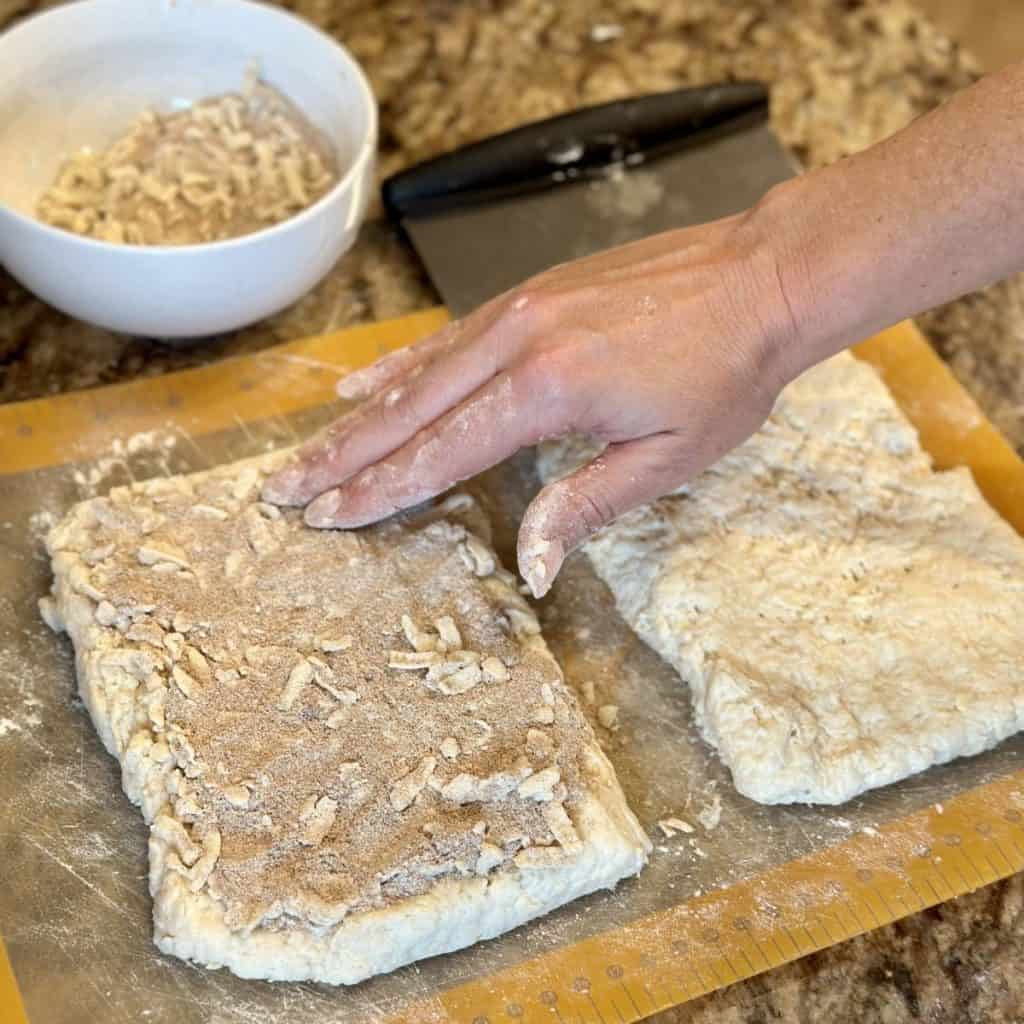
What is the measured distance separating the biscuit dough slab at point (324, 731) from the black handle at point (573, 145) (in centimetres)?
63

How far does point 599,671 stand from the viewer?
1501 mm

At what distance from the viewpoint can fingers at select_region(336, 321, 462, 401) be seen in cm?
155

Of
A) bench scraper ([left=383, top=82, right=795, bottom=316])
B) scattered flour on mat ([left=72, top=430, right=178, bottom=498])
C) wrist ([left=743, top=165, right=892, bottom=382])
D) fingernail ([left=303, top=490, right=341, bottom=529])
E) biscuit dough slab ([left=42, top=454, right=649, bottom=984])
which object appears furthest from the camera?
bench scraper ([left=383, top=82, right=795, bottom=316])

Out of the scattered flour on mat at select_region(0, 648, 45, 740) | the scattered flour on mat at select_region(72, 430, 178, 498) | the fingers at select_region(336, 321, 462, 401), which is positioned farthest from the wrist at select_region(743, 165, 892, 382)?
the scattered flour on mat at select_region(0, 648, 45, 740)

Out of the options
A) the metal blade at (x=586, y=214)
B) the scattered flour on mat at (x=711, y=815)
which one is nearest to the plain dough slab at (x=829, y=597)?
the scattered flour on mat at (x=711, y=815)

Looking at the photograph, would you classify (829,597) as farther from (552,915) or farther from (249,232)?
(249,232)

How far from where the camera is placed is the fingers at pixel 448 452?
1.38 m

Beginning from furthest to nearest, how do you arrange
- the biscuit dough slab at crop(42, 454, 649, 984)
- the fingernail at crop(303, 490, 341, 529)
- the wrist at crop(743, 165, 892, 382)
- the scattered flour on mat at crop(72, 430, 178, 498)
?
the scattered flour on mat at crop(72, 430, 178, 498) < the fingernail at crop(303, 490, 341, 529) < the wrist at crop(743, 165, 892, 382) < the biscuit dough slab at crop(42, 454, 649, 984)

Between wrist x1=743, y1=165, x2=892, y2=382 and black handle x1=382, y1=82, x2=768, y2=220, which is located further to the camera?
black handle x1=382, y1=82, x2=768, y2=220

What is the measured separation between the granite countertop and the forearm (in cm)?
56

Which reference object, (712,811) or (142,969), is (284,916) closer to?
(142,969)

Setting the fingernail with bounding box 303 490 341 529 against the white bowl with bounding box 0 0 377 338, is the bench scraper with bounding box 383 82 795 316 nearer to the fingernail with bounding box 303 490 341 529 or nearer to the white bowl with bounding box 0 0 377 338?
the white bowl with bounding box 0 0 377 338

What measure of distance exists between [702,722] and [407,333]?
72 centimetres

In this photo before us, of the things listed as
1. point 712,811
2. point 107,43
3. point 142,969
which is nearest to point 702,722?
point 712,811
